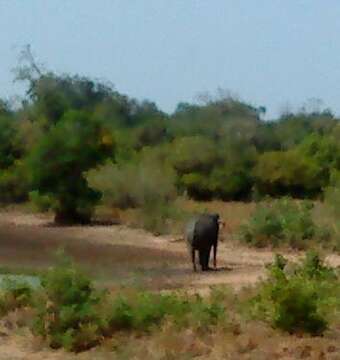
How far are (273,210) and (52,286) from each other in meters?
20.4

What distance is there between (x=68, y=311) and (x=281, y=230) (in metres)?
18.9

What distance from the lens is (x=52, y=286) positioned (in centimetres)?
1384

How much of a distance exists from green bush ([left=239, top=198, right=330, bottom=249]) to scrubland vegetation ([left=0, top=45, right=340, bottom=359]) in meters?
0.04

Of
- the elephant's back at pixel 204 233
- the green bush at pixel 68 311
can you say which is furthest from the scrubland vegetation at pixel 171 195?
the elephant's back at pixel 204 233

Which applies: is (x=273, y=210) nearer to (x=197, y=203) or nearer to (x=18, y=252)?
(x=18, y=252)

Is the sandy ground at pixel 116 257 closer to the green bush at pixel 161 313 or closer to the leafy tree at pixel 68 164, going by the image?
the green bush at pixel 161 313

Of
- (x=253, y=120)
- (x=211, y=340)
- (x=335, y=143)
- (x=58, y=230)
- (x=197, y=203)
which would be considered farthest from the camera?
(x=253, y=120)

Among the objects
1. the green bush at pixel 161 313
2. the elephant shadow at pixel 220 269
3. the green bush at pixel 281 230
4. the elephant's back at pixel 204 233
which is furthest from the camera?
the green bush at pixel 281 230

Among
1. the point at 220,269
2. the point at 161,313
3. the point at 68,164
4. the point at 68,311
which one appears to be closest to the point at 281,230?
the point at 220,269

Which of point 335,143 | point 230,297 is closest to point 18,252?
point 230,297

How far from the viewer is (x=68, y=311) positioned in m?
13.5

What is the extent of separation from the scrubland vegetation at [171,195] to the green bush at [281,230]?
42 millimetres

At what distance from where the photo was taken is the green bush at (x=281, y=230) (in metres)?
31.3

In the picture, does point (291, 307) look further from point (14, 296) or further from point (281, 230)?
point (281, 230)
